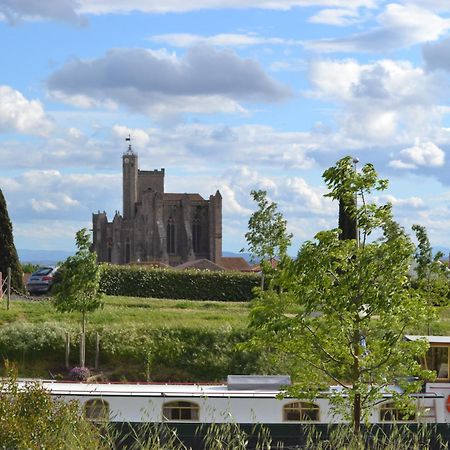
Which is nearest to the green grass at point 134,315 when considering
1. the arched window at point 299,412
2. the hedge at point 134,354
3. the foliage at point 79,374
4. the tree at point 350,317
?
the hedge at point 134,354

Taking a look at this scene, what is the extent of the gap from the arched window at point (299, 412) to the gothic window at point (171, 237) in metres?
117

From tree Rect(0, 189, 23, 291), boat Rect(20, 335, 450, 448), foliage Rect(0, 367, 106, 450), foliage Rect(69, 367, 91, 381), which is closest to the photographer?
foliage Rect(0, 367, 106, 450)

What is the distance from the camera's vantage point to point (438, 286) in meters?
40.6

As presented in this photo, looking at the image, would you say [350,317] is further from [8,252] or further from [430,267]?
[8,252]

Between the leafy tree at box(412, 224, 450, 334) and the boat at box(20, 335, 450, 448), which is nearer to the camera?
the boat at box(20, 335, 450, 448)

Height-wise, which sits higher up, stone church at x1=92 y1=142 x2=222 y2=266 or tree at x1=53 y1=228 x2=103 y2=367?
stone church at x1=92 y1=142 x2=222 y2=266

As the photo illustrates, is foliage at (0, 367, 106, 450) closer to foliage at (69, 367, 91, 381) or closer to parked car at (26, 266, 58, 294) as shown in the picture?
foliage at (69, 367, 91, 381)

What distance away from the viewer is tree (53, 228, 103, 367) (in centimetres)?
3556

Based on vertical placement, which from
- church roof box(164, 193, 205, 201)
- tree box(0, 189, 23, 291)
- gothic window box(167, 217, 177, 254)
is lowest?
tree box(0, 189, 23, 291)

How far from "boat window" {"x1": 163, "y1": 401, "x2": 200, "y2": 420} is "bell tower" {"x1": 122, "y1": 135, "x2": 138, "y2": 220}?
126m

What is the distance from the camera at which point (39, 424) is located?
547 inches

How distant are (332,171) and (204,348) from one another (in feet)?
50.7

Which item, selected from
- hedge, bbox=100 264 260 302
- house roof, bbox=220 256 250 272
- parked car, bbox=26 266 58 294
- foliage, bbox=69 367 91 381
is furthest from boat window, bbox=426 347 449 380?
house roof, bbox=220 256 250 272

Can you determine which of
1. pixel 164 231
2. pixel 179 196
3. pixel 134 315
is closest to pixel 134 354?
pixel 134 315
